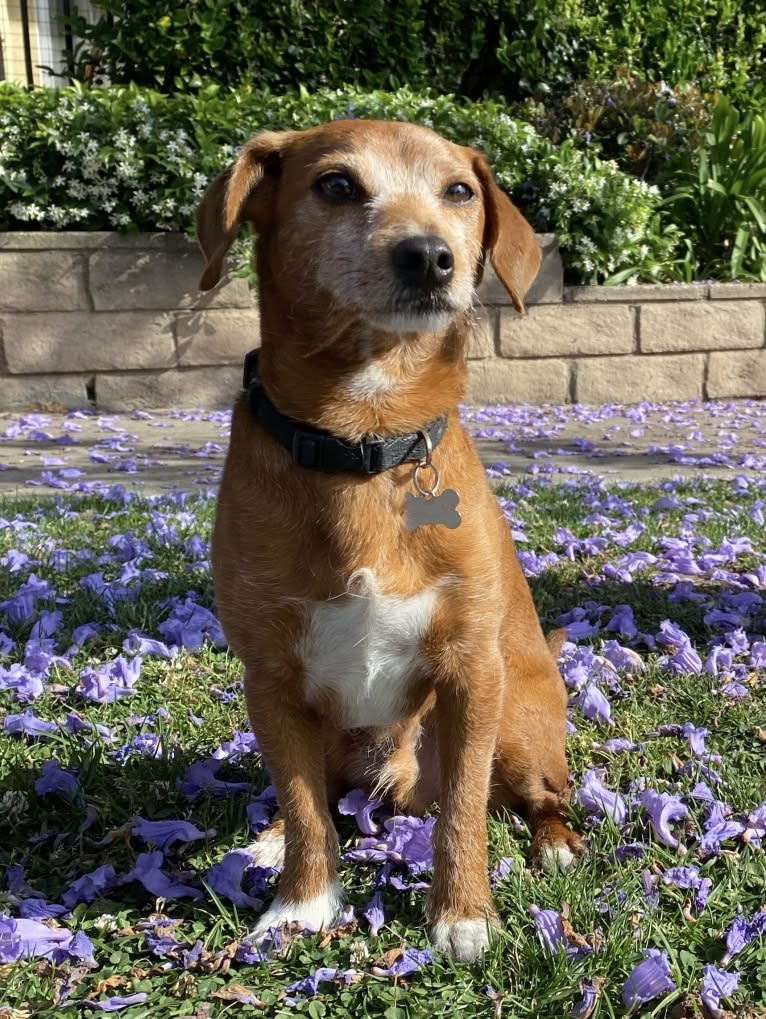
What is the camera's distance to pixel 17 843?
229 cm

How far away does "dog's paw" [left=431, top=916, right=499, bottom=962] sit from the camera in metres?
1.93

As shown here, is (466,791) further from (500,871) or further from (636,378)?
(636,378)

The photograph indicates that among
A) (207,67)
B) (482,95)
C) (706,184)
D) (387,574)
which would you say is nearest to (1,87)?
(207,67)

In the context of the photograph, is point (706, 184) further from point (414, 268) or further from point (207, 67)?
point (414, 268)

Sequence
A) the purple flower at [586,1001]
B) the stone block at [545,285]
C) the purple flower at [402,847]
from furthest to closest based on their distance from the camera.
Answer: the stone block at [545,285], the purple flower at [402,847], the purple flower at [586,1001]

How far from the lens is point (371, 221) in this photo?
212 centimetres

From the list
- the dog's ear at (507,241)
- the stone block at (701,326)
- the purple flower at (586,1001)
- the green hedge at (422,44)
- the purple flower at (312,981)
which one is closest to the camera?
the purple flower at (586,1001)

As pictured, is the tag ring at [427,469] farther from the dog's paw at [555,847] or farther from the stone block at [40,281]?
the stone block at [40,281]

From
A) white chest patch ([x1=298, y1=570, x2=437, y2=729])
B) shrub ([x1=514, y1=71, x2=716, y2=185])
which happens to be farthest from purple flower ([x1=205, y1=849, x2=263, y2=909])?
shrub ([x1=514, y1=71, x2=716, y2=185])

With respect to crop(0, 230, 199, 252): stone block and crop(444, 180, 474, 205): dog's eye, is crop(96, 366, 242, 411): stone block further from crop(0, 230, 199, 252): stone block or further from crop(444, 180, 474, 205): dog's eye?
crop(444, 180, 474, 205): dog's eye

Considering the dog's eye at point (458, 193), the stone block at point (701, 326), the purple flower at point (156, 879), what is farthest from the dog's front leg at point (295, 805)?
the stone block at point (701, 326)

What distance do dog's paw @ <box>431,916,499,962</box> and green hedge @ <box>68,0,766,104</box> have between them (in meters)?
8.16

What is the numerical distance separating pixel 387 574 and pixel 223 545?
1.29 ft

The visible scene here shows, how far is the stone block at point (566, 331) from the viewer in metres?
8.20
